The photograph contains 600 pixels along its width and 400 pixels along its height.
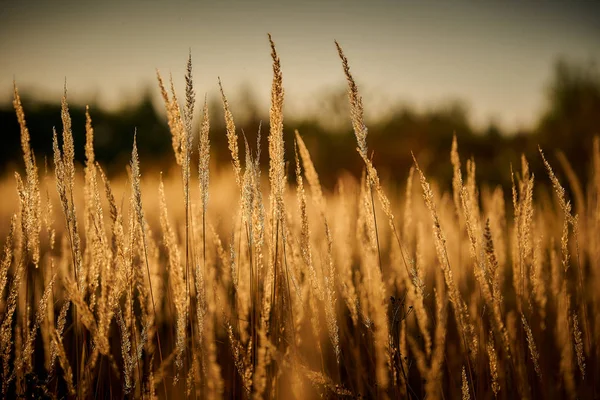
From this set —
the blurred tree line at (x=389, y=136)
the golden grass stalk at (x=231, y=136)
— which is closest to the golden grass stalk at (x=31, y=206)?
the golden grass stalk at (x=231, y=136)

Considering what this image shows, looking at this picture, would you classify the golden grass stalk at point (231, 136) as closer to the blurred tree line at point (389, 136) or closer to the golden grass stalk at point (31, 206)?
the golden grass stalk at point (31, 206)

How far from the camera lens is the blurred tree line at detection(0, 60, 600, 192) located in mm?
10727

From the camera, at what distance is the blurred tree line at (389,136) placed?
10.7 metres

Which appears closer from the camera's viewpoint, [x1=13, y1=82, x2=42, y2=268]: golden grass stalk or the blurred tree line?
[x1=13, y1=82, x2=42, y2=268]: golden grass stalk

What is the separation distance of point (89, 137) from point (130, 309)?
1.91 ft

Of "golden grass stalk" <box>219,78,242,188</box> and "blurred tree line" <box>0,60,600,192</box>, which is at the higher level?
"blurred tree line" <box>0,60,600,192</box>

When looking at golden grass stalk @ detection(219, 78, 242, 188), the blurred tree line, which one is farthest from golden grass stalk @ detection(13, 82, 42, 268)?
the blurred tree line

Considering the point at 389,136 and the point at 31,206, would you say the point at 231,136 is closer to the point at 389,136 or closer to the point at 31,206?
the point at 31,206

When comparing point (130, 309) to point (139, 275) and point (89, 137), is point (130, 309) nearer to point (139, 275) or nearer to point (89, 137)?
point (139, 275)

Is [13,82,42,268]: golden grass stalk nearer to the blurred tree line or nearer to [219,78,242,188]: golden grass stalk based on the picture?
[219,78,242,188]: golden grass stalk

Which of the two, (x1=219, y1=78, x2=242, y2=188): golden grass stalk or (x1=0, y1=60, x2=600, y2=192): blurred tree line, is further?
(x1=0, y1=60, x2=600, y2=192): blurred tree line

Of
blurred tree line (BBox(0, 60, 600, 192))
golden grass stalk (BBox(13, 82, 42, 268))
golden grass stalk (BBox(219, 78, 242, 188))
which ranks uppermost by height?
blurred tree line (BBox(0, 60, 600, 192))

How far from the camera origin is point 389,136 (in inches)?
780

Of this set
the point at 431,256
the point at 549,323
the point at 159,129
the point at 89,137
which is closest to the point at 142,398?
the point at 89,137
